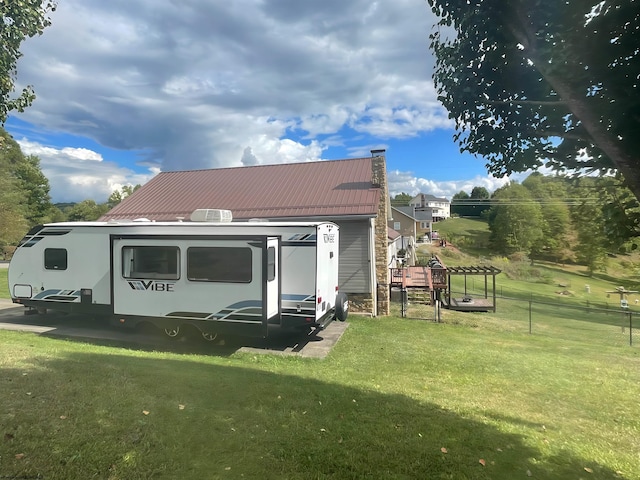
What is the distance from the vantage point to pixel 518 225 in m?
64.4

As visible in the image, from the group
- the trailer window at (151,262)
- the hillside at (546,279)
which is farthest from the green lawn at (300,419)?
the hillside at (546,279)

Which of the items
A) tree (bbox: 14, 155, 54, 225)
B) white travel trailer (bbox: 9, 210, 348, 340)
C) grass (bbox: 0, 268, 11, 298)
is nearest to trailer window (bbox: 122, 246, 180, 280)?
white travel trailer (bbox: 9, 210, 348, 340)

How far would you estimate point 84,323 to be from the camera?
37.8 ft

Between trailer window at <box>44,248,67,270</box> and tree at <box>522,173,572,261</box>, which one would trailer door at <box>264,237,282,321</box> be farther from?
tree at <box>522,173,572,261</box>

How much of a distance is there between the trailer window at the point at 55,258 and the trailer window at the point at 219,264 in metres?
4.03

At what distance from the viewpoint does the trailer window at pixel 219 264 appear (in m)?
8.79

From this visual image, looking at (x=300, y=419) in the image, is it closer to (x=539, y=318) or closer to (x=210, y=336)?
(x=210, y=336)

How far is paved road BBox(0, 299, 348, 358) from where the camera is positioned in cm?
920

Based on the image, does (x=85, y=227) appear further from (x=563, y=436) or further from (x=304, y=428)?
(x=563, y=436)

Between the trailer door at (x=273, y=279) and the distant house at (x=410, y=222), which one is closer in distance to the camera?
the trailer door at (x=273, y=279)

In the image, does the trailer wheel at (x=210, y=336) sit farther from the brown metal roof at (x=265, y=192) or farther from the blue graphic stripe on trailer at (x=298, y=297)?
the brown metal roof at (x=265, y=192)

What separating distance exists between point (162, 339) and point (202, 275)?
2.28m

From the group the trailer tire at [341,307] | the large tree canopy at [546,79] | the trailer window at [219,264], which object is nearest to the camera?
the large tree canopy at [546,79]

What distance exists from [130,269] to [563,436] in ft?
30.8
